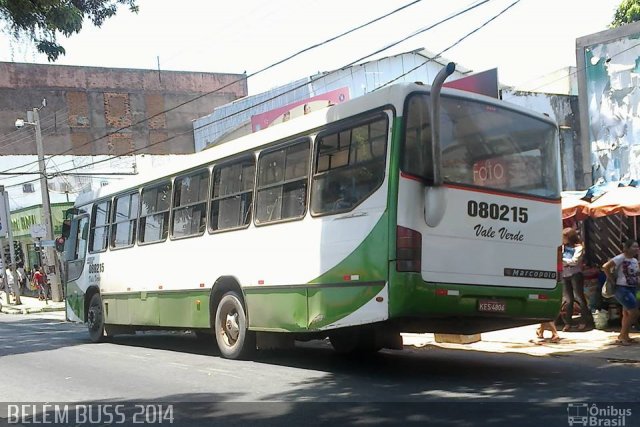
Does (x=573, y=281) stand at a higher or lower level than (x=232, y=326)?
higher

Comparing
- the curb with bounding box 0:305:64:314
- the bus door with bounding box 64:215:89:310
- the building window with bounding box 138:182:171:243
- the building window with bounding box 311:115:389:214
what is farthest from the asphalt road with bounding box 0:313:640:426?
the curb with bounding box 0:305:64:314

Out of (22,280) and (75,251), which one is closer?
(75,251)

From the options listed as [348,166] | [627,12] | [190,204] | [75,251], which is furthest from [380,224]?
[627,12]

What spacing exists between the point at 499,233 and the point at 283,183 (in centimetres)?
276

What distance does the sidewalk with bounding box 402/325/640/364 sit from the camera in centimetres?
1003

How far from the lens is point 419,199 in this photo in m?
7.54

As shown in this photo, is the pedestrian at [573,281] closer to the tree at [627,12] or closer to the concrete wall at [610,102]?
the concrete wall at [610,102]

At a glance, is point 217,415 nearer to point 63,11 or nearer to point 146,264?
point 146,264

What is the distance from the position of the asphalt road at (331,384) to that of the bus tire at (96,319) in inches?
65.2

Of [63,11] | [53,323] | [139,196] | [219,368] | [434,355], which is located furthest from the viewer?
[53,323]

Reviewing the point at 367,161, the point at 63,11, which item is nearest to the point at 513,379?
the point at 367,161

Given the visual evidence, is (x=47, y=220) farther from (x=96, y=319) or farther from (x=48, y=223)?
(x=96, y=319)

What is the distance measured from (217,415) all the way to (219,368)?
9.64 feet

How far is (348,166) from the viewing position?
812 cm
